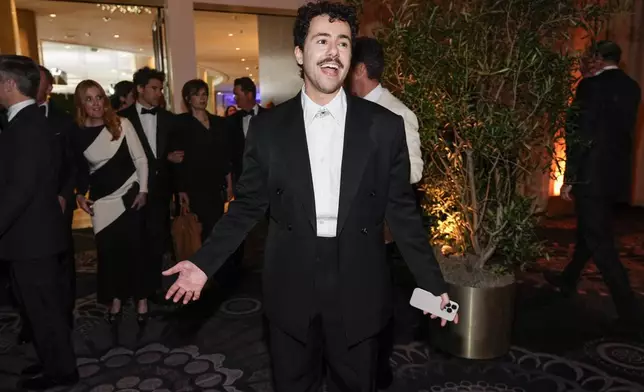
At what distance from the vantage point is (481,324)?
122 inches

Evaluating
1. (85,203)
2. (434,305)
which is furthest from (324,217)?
(85,203)

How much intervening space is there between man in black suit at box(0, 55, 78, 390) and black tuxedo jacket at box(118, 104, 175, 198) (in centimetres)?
134

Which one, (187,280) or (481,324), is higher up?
(187,280)

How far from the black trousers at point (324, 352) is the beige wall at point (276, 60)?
21.9 ft

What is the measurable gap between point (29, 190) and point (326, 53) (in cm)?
168

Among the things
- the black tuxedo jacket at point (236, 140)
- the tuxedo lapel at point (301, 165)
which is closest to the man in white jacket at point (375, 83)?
the tuxedo lapel at point (301, 165)

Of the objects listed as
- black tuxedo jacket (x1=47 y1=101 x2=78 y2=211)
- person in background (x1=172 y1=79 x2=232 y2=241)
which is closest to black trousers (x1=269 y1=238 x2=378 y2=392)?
black tuxedo jacket (x1=47 y1=101 x2=78 y2=211)

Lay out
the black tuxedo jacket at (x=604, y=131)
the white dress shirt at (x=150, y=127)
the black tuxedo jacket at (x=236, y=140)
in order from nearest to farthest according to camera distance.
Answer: the black tuxedo jacket at (x=604, y=131), the white dress shirt at (x=150, y=127), the black tuxedo jacket at (x=236, y=140)

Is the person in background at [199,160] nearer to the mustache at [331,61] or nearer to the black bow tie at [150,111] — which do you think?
the black bow tie at [150,111]

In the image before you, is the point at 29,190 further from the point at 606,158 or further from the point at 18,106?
the point at 606,158

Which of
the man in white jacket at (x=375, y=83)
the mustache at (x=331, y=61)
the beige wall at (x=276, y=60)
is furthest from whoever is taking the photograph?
the beige wall at (x=276, y=60)

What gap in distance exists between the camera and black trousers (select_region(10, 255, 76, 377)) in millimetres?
2729

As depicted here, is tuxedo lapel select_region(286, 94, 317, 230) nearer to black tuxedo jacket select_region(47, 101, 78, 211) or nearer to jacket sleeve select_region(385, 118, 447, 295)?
jacket sleeve select_region(385, 118, 447, 295)

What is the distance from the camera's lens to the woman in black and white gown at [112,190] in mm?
3430
